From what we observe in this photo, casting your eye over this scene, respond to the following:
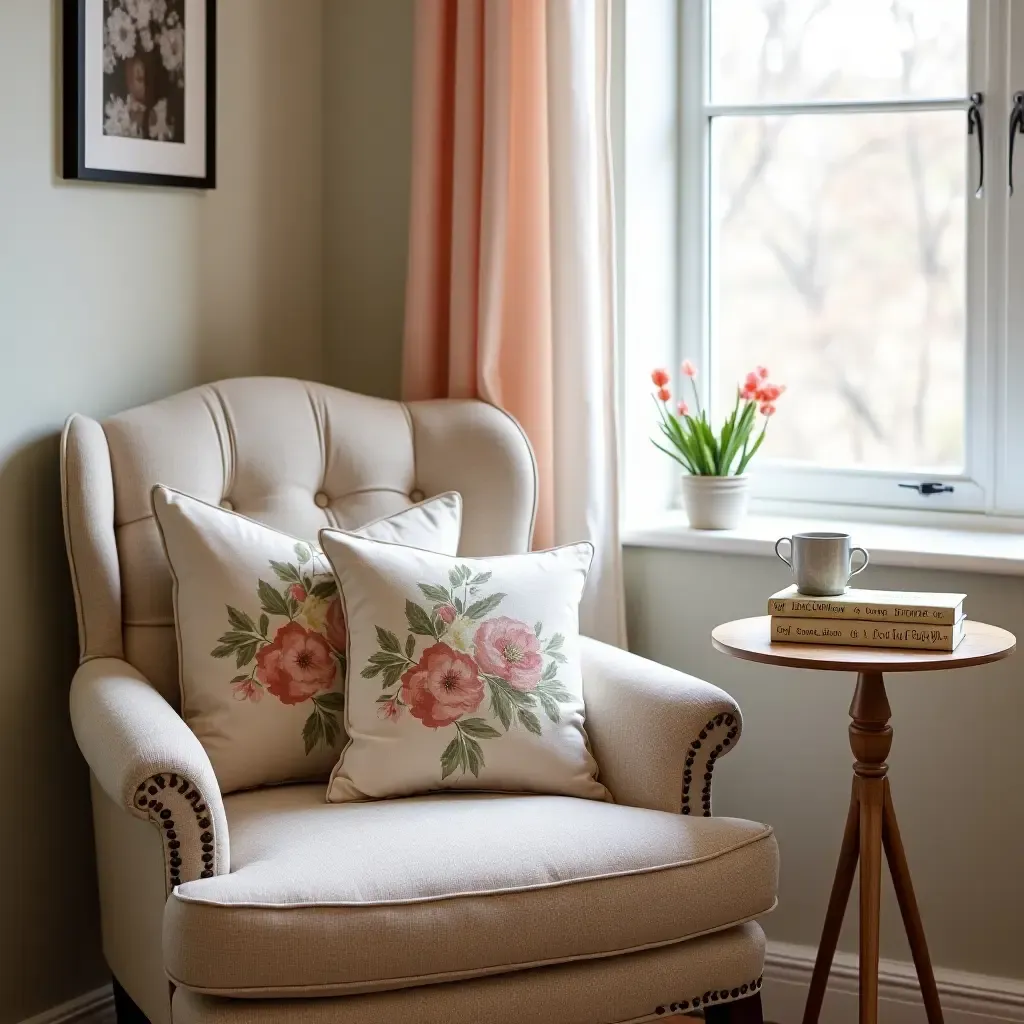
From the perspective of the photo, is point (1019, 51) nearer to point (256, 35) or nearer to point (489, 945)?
point (256, 35)

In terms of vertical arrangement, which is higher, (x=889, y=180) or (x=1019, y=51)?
(x=1019, y=51)

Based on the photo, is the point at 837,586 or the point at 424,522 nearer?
the point at 837,586

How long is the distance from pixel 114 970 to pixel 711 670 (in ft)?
3.57

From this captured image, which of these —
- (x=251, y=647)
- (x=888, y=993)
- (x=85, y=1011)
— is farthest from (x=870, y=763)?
(x=85, y=1011)

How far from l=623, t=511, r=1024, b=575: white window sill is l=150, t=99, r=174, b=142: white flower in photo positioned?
3.39 feet

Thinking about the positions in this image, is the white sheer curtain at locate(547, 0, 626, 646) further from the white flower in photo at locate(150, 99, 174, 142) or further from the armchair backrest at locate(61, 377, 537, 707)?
the white flower in photo at locate(150, 99, 174, 142)

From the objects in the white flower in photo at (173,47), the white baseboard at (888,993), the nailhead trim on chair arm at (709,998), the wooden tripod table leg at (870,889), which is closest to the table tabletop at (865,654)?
the wooden tripod table leg at (870,889)

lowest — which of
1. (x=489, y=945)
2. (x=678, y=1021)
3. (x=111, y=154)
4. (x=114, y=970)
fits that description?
(x=678, y=1021)

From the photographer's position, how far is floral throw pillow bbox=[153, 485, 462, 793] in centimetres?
195

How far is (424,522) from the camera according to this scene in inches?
86.0

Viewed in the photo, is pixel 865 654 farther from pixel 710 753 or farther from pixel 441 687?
pixel 441 687

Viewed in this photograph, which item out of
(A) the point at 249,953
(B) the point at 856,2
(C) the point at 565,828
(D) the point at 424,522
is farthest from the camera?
(B) the point at 856,2

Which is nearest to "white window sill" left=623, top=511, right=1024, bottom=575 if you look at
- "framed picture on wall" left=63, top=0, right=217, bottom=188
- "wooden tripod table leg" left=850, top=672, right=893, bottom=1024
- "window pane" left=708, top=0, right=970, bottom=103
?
"wooden tripod table leg" left=850, top=672, right=893, bottom=1024

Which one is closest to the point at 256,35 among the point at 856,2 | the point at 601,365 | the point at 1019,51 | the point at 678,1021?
the point at 601,365
